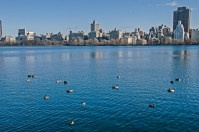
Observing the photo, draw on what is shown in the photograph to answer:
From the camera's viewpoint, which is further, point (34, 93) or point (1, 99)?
point (34, 93)

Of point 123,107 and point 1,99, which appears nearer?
point 123,107

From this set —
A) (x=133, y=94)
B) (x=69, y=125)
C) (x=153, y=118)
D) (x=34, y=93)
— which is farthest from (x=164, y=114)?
(x=34, y=93)

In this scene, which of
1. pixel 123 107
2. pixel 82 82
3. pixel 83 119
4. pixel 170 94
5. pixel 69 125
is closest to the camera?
pixel 69 125

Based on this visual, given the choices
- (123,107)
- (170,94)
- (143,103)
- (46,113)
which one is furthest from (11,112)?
(170,94)

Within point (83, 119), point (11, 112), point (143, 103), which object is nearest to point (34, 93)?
point (11, 112)

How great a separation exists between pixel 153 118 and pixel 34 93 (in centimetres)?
1888

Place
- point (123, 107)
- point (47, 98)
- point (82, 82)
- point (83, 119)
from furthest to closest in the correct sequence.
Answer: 1. point (82, 82)
2. point (47, 98)
3. point (123, 107)
4. point (83, 119)

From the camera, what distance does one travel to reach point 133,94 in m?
32.7

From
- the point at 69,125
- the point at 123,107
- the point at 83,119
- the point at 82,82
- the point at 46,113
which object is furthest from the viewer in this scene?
the point at 82,82

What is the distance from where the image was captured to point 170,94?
32.8 metres

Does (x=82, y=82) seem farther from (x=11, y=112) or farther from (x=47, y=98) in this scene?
(x=11, y=112)

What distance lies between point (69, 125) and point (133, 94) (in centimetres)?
1334

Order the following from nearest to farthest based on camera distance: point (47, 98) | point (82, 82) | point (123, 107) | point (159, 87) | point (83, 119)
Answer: point (83, 119) < point (123, 107) < point (47, 98) < point (159, 87) < point (82, 82)

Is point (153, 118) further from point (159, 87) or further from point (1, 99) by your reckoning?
point (1, 99)
